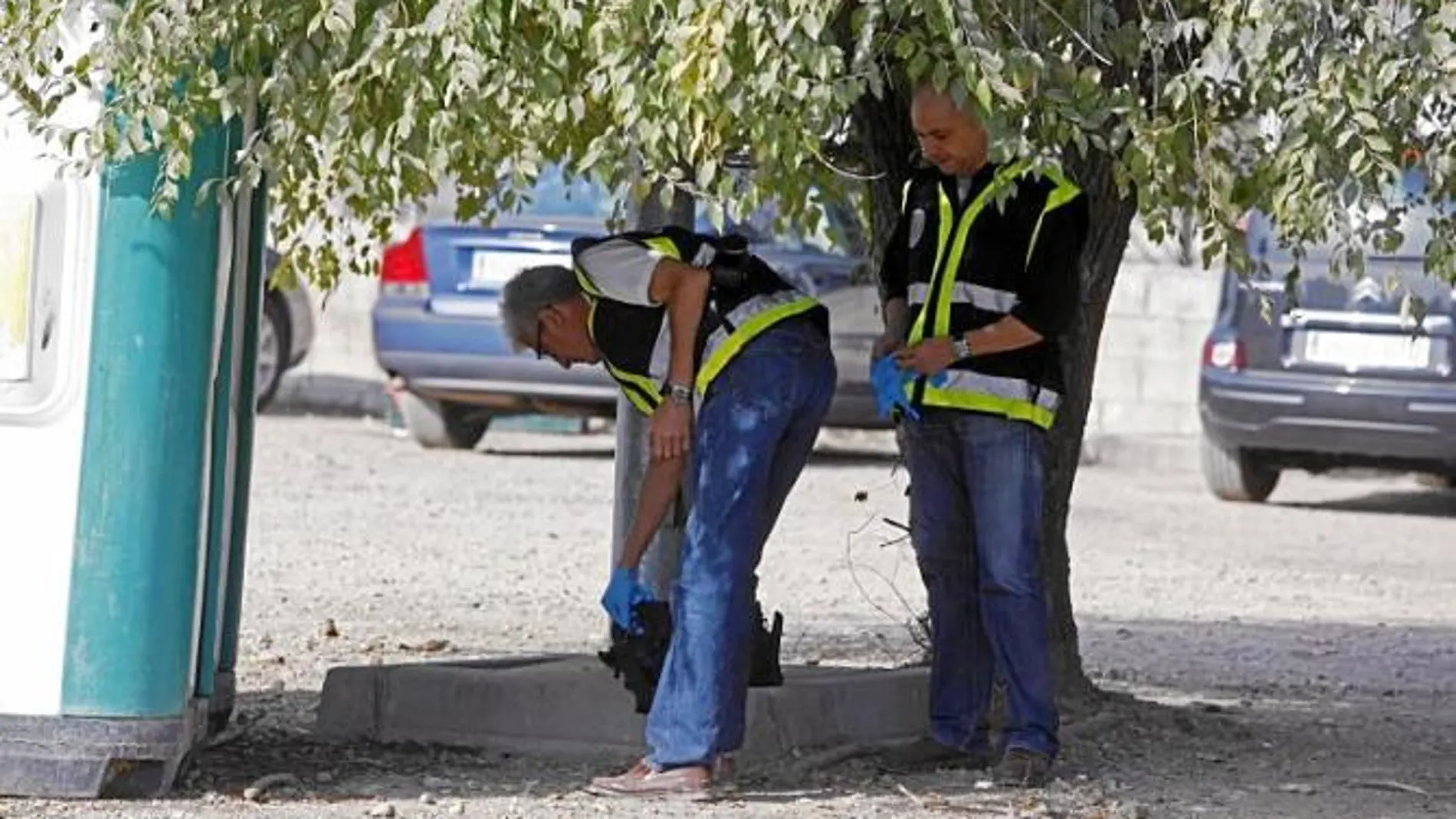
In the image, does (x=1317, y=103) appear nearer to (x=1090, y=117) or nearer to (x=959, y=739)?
(x=1090, y=117)

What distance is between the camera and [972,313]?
7176mm

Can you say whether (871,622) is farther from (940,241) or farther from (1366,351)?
(1366,351)

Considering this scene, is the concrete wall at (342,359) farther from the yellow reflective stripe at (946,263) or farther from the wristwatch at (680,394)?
the wristwatch at (680,394)

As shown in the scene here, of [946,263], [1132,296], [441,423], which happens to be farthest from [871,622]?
[1132,296]

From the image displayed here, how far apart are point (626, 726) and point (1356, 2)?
2.84 metres

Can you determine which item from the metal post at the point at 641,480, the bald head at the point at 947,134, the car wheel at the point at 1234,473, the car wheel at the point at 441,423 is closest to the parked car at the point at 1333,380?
the car wheel at the point at 1234,473

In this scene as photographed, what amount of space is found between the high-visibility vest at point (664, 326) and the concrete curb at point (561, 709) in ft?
3.11

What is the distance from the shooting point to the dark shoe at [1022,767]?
7.30 metres

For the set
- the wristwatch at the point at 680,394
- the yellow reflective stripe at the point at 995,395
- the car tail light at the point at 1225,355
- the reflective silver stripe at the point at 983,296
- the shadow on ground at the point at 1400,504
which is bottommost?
the shadow on ground at the point at 1400,504

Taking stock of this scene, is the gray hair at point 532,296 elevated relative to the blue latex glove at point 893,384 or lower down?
elevated

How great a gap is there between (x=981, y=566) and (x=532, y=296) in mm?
1211

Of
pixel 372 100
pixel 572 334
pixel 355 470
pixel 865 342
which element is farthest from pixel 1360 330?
pixel 372 100

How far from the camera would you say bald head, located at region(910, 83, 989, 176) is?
7.04 meters

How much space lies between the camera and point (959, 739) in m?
7.58
